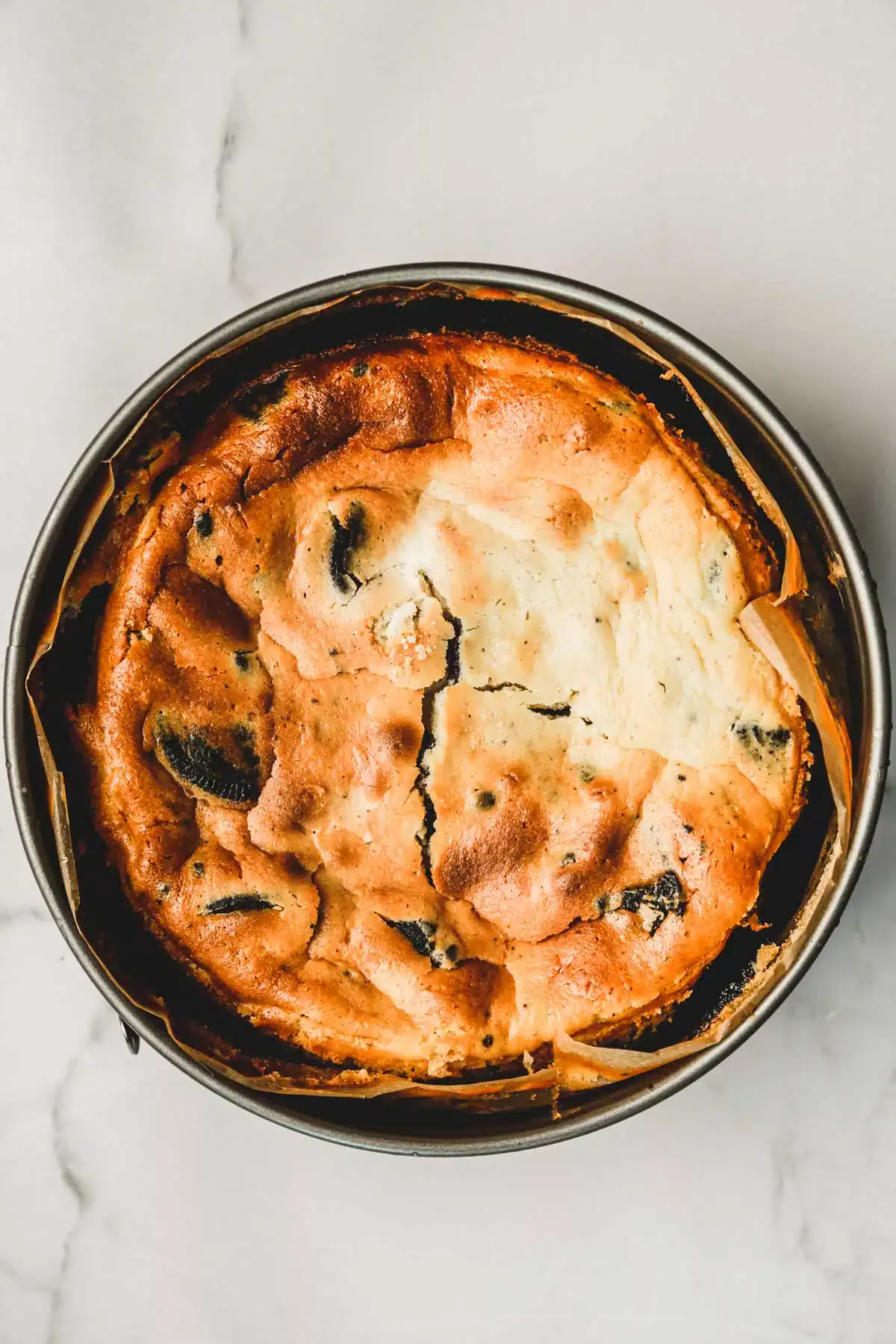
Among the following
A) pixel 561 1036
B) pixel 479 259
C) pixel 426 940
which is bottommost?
pixel 561 1036

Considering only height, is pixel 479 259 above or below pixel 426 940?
above

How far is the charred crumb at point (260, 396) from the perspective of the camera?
125cm

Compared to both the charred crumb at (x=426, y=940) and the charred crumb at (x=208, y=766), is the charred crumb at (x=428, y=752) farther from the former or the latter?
the charred crumb at (x=208, y=766)

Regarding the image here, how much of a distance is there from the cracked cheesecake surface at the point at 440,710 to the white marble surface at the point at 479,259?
1.18 feet

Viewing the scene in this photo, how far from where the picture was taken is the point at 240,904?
1.24 m

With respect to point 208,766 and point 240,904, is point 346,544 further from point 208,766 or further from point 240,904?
point 240,904

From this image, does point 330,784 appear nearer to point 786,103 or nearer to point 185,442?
point 185,442

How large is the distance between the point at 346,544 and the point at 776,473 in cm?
49

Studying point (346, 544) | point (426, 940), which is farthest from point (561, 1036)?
point (346, 544)

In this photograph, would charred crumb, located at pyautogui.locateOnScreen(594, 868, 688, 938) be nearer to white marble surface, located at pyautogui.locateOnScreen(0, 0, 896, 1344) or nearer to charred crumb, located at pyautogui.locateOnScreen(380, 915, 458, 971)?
charred crumb, located at pyautogui.locateOnScreen(380, 915, 458, 971)

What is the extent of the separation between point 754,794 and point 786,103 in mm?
935

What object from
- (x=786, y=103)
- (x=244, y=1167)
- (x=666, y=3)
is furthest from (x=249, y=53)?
(x=244, y=1167)

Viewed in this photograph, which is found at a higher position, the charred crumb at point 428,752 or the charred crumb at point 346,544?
the charred crumb at point 346,544

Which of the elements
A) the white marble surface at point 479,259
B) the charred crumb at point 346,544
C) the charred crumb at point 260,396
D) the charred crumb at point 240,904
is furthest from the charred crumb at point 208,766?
the white marble surface at point 479,259
